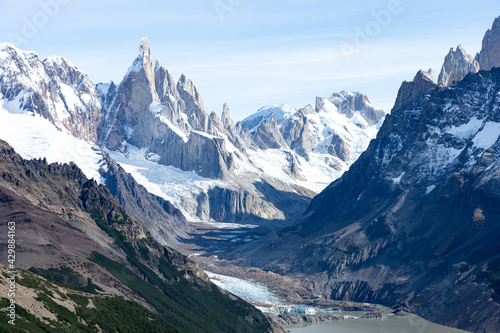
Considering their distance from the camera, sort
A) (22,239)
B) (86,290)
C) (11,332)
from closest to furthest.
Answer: (11,332) < (86,290) < (22,239)

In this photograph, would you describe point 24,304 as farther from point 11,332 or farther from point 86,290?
point 86,290

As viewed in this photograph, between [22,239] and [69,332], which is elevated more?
[22,239]

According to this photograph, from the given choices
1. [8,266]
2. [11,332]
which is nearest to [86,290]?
[8,266]

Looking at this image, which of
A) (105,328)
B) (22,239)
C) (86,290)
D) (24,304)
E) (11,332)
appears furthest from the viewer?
(22,239)

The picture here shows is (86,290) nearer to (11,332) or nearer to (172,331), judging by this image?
(172,331)

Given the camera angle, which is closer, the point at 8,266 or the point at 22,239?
the point at 8,266

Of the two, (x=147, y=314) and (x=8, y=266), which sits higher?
(x=8, y=266)

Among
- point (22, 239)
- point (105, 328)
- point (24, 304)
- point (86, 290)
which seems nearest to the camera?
point (24, 304)

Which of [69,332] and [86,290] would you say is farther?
[86,290]

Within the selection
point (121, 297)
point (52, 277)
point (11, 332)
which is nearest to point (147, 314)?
point (121, 297)
